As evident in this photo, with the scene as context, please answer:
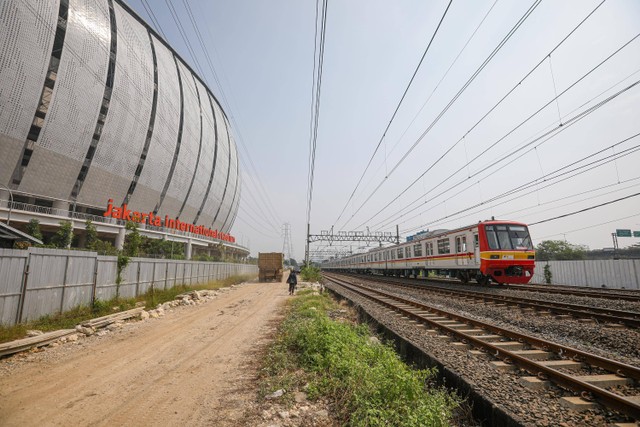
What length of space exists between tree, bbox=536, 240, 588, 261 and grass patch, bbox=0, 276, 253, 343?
244 ft

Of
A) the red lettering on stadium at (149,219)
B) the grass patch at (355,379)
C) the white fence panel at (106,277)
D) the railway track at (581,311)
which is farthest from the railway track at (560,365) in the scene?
the red lettering on stadium at (149,219)

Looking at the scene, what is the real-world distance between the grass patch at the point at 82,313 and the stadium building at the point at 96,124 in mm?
13583

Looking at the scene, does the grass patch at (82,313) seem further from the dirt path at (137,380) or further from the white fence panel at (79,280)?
the dirt path at (137,380)

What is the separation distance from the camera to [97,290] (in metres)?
12.9

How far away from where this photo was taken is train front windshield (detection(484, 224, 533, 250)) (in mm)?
16453

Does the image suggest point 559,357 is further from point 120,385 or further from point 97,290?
point 97,290

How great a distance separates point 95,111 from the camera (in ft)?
149

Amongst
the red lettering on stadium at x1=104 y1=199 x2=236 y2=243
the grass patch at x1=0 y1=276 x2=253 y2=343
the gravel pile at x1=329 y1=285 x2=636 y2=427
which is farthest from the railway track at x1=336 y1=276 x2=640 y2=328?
the red lettering on stadium at x1=104 y1=199 x2=236 y2=243

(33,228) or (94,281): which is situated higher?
(33,228)

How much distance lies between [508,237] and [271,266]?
81.3 ft

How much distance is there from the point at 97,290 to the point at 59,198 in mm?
39563

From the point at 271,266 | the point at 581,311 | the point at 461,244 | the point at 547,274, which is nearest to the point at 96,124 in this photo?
the point at 271,266

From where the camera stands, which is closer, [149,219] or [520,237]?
[520,237]

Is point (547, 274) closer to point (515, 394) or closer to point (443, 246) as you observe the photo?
point (443, 246)
